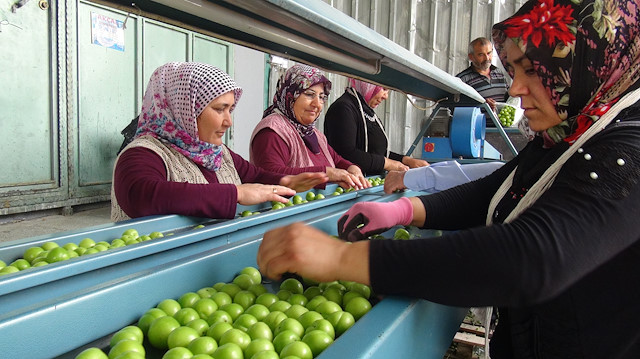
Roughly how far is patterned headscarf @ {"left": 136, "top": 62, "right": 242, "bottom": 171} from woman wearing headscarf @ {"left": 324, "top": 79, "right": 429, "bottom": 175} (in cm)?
166

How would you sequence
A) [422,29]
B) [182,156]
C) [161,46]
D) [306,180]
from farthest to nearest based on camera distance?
[422,29] → [161,46] → [306,180] → [182,156]

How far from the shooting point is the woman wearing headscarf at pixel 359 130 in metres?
3.90

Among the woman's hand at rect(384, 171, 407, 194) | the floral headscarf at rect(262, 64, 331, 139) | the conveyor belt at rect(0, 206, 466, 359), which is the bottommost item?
the conveyor belt at rect(0, 206, 466, 359)

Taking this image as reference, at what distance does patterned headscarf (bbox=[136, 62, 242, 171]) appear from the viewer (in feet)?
7.39

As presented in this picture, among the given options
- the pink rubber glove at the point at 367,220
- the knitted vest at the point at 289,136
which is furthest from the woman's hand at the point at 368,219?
the knitted vest at the point at 289,136

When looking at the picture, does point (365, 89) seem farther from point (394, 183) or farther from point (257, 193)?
point (257, 193)

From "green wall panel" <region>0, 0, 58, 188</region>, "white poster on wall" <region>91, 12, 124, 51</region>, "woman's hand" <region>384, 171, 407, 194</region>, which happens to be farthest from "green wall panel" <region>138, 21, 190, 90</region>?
"woman's hand" <region>384, 171, 407, 194</region>

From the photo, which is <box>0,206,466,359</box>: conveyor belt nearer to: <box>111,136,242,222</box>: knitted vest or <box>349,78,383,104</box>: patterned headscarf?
<box>111,136,242,222</box>: knitted vest

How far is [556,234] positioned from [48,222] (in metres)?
5.34

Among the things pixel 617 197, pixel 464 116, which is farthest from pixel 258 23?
pixel 464 116

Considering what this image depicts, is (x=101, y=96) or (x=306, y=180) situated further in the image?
(x=101, y=96)

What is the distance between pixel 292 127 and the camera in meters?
3.44

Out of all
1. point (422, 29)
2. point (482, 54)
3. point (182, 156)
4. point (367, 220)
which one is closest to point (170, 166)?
point (182, 156)

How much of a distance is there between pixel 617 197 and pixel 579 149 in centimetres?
15
